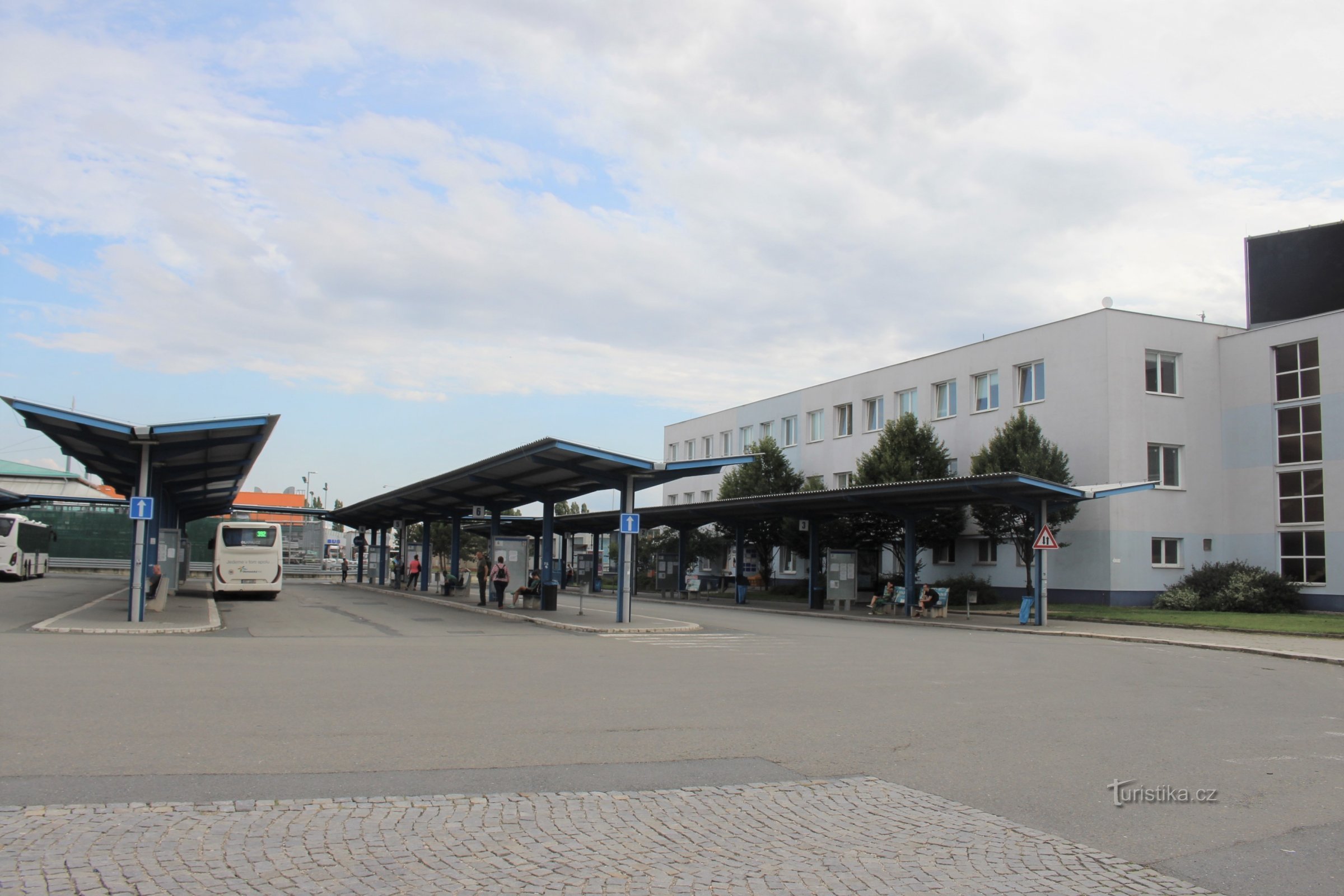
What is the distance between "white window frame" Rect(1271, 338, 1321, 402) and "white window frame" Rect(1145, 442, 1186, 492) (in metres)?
3.72

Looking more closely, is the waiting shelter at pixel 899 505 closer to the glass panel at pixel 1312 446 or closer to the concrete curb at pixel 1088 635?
the concrete curb at pixel 1088 635

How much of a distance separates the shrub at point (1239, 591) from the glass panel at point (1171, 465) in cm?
343

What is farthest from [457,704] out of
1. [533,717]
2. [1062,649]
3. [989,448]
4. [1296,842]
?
[989,448]

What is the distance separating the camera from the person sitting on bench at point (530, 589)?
3338cm

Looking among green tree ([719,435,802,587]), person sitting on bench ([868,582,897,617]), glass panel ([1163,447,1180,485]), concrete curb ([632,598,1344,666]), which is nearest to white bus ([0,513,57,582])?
concrete curb ([632,598,1344,666])

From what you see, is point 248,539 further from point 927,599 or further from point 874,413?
point 874,413

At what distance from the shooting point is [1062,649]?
20.5 metres

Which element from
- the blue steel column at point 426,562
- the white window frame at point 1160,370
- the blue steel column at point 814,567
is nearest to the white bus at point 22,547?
the blue steel column at point 426,562

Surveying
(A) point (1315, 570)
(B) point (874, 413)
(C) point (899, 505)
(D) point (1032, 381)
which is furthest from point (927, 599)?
(B) point (874, 413)

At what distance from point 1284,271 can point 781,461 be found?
2357 centimetres

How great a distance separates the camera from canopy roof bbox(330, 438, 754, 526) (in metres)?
26.2

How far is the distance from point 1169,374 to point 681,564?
23481 mm

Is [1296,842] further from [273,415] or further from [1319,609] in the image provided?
[1319,609]

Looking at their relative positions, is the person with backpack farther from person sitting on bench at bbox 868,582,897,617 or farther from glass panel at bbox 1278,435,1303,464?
glass panel at bbox 1278,435,1303,464
